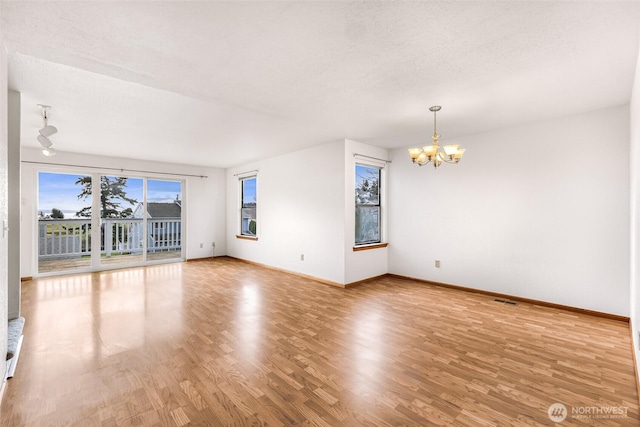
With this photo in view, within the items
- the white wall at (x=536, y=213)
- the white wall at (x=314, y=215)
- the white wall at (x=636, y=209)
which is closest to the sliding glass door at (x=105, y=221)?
the white wall at (x=314, y=215)

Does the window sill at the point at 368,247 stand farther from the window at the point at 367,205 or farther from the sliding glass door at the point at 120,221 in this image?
the sliding glass door at the point at 120,221

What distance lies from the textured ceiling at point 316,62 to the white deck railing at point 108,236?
9.38 ft

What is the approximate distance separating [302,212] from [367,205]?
1235mm

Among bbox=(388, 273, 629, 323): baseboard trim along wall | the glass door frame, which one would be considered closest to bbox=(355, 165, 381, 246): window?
bbox=(388, 273, 629, 323): baseboard trim along wall

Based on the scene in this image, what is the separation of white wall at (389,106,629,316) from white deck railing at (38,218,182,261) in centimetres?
604

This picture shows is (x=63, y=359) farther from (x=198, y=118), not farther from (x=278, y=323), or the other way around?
(x=198, y=118)

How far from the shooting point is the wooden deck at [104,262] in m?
5.66

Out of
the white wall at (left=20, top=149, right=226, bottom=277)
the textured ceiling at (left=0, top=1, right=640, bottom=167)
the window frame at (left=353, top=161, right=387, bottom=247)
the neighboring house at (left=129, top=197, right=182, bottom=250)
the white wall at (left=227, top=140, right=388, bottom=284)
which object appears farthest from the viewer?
the neighboring house at (left=129, top=197, right=182, bottom=250)

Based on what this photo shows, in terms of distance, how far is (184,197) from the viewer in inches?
280

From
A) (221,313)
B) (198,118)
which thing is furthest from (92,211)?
(221,313)

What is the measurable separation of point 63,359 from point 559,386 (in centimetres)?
385

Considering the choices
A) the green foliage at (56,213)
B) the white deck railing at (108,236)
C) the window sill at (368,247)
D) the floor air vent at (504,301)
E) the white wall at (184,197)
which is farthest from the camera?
the white deck railing at (108,236)

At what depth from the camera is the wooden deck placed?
5.66 metres

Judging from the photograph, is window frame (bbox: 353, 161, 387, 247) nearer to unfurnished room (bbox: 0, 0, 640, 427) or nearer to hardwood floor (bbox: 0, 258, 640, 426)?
unfurnished room (bbox: 0, 0, 640, 427)
